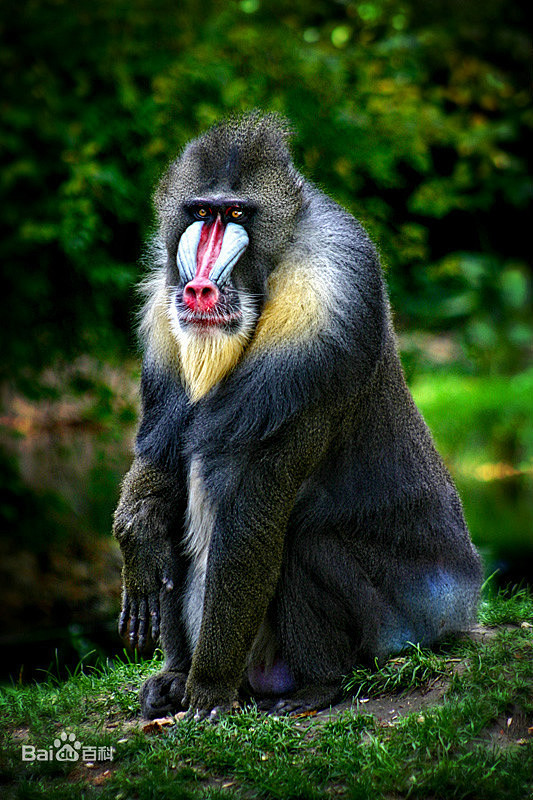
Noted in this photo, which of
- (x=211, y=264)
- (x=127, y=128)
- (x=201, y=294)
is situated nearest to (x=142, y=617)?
(x=201, y=294)

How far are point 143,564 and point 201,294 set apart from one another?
4.37 ft

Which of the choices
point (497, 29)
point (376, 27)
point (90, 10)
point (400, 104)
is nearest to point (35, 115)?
point (90, 10)

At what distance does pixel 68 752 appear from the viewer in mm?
3951

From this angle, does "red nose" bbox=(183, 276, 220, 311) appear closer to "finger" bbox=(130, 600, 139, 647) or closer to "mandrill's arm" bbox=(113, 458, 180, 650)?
"mandrill's arm" bbox=(113, 458, 180, 650)

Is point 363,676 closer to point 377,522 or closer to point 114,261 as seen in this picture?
point 377,522

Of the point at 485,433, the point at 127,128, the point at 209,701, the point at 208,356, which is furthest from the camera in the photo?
the point at 485,433

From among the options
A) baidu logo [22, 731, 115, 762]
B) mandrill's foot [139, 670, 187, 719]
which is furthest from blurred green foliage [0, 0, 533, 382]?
baidu logo [22, 731, 115, 762]

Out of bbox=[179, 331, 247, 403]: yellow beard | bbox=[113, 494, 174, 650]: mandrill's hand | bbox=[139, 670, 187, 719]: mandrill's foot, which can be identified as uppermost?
bbox=[179, 331, 247, 403]: yellow beard

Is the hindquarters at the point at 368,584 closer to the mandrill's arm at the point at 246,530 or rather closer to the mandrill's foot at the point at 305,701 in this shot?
the mandrill's foot at the point at 305,701

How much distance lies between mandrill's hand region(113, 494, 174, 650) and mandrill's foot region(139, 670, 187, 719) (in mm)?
201

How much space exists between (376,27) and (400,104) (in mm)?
2009

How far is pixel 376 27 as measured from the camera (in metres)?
10.7

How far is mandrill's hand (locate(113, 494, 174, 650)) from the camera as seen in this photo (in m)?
4.32

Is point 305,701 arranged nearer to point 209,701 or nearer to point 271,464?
point 209,701
